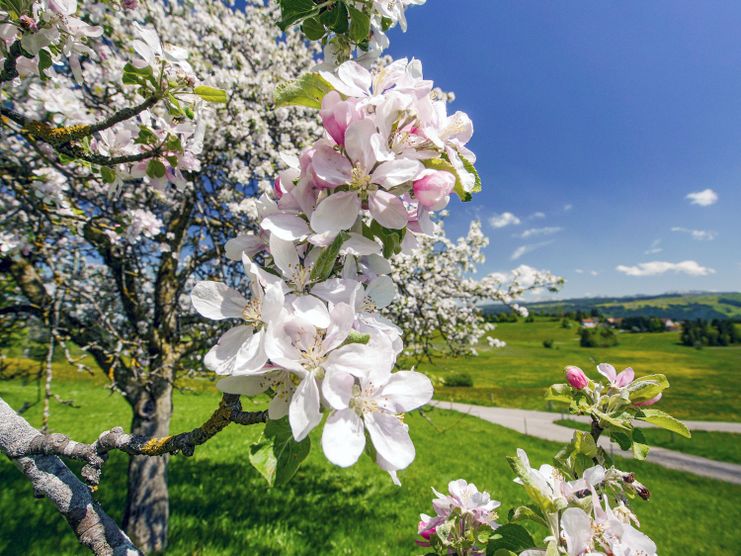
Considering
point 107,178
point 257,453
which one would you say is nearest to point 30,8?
point 107,178

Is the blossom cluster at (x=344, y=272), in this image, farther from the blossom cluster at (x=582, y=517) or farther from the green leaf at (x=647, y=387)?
the green leaf at (x=647, y=387)

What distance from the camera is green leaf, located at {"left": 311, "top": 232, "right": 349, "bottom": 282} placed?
887 mm

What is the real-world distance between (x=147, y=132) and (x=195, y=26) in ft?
18.4

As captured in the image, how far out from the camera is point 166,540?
4430 millimetres

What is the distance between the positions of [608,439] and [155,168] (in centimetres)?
1950

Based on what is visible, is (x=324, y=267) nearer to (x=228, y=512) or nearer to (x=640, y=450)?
(x=640, y=450)

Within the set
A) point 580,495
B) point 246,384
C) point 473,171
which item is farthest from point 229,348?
point 580,495

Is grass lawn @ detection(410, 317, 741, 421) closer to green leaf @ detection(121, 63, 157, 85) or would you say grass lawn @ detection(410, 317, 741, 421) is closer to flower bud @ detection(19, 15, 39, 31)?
green leaf @ detection(121, 63, 157, 85)

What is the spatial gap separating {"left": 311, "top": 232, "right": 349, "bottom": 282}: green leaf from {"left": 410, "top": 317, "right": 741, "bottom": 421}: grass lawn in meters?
10.8

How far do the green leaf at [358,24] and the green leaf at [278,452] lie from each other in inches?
44.4

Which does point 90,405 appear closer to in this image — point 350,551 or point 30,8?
point 350,551

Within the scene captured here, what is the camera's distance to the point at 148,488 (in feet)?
14.2

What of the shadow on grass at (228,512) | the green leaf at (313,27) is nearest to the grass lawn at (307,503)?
the shadow on grass at (228,512)

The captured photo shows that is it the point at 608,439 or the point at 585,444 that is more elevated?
the point at 585,444
